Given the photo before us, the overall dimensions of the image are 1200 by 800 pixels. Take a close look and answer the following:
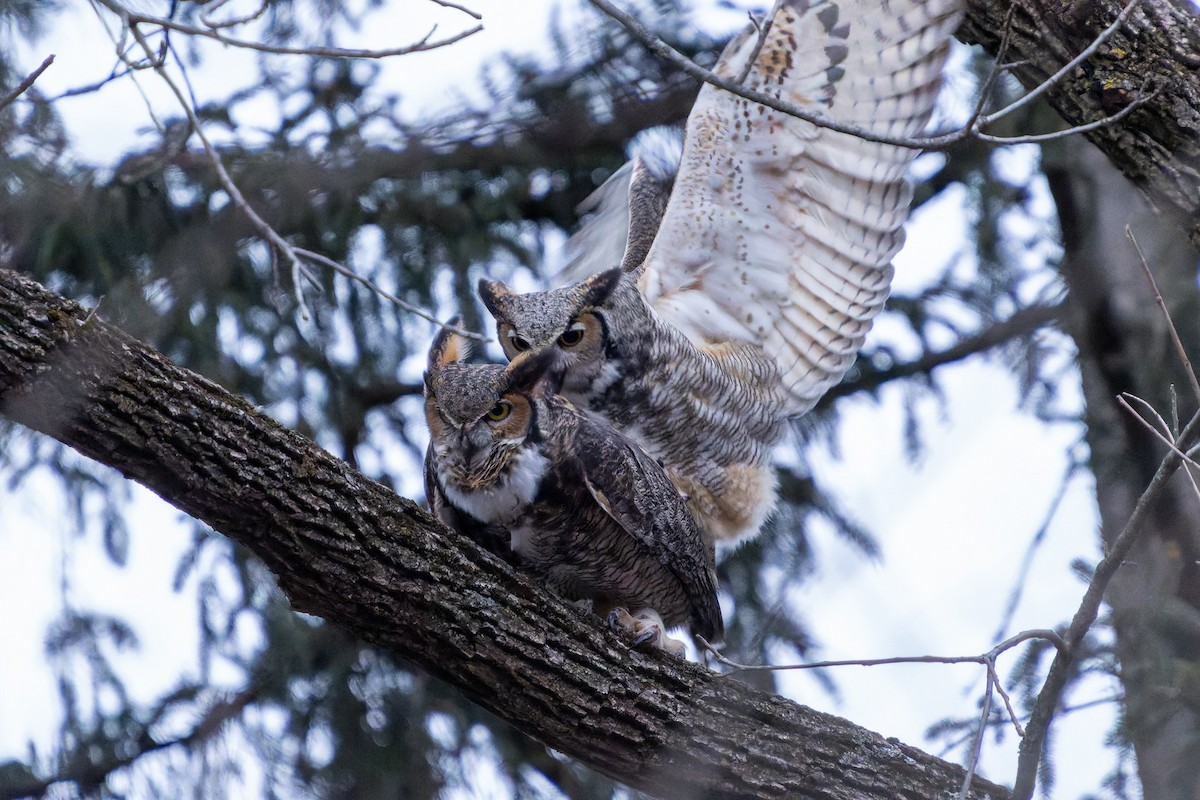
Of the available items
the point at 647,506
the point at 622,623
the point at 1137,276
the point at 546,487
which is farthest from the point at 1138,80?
the point at 622,623

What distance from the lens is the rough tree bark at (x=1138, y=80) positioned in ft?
7.31

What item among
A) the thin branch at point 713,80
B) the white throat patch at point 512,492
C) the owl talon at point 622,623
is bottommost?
the owl talon at point 622,623

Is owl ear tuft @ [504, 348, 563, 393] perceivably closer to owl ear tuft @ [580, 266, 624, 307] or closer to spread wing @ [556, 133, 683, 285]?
owl ear tuft @ [580, 266, 624, 307]

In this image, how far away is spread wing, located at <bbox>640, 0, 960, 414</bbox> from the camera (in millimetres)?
2977

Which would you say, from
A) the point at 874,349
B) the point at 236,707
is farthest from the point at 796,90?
the point at 236,707

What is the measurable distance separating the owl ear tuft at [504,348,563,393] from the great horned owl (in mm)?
338

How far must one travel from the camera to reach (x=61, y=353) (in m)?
1.74

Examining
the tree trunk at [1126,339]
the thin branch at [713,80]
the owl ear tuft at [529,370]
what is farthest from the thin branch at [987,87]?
the owl ear tuft at [529,370]

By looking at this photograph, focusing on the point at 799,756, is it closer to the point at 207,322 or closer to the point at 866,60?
the point at 866,60

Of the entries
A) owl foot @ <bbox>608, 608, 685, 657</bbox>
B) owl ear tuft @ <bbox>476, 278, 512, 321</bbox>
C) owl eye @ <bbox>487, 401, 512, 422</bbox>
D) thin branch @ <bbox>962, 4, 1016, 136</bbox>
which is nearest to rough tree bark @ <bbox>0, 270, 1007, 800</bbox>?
owl foot @ <bbox>608, 608, 685, 657</bbox>

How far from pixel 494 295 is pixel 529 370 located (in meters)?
0.55

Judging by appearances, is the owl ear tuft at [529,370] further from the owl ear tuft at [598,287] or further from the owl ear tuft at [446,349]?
the owl ear tuft at [598,287]

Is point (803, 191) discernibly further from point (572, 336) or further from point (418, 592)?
point (418, 592)

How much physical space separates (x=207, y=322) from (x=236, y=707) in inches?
44.1
